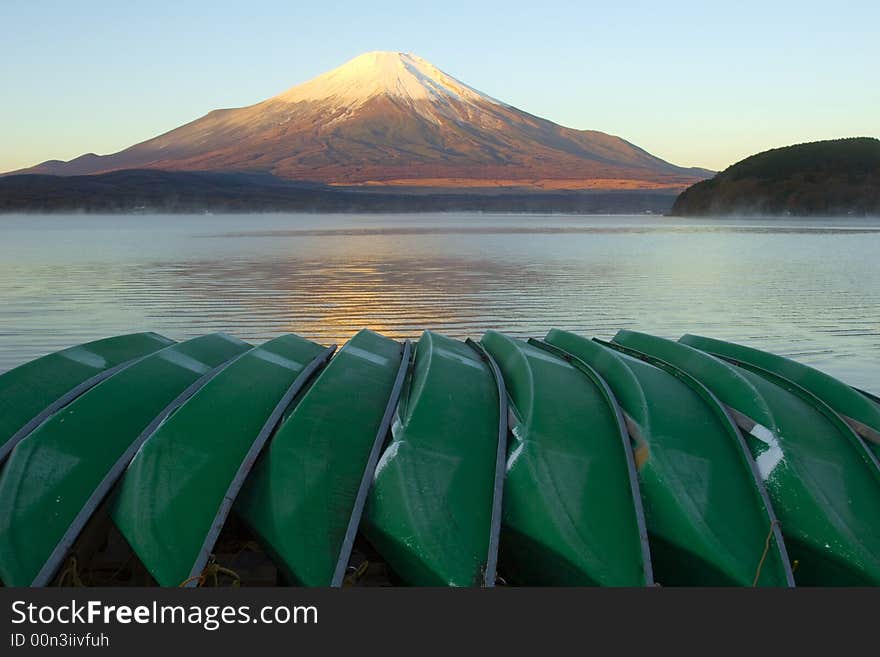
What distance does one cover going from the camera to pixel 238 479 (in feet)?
18.6

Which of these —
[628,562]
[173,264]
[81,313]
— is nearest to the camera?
[628,562]

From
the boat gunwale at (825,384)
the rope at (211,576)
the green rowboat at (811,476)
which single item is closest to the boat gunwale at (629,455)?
the green rowboat at (811,476)

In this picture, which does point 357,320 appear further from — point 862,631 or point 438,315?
point 862,631

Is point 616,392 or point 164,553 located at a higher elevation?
point 616,392

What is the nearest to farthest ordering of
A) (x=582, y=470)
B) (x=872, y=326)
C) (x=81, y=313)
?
(x=582, y=470)
(x=872, y=326)
(x=81, y=313)

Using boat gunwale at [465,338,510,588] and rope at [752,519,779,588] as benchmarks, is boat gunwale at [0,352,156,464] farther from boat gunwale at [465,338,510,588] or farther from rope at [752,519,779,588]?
rope at [752,519,779,588]

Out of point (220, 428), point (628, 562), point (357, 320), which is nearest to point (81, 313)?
point (357, 320)

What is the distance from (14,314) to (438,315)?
9.20 meters

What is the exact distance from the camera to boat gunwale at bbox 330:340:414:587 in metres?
5.21

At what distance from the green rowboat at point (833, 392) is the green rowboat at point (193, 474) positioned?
163 inches

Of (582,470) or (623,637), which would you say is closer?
(623,637)

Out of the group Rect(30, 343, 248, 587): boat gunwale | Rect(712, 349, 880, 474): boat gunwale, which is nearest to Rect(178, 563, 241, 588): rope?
Rect(30, 343, 248, 587): boat gunwale

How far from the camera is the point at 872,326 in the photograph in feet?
66.2

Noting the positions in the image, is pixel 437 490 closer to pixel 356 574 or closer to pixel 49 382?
pixel 356 574
